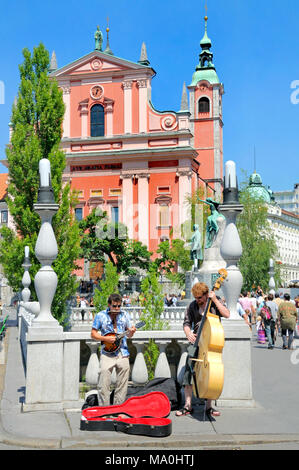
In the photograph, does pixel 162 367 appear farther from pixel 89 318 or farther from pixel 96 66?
pixel 96 66

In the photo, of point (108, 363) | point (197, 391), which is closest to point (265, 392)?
point (197, 391)

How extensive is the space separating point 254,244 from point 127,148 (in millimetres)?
13940

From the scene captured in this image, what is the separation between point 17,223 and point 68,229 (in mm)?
2174

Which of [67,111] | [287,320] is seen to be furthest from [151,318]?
[67,111]

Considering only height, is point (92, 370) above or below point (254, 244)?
below

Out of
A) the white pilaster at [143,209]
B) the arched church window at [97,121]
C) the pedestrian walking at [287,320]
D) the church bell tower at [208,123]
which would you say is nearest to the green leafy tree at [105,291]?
the pedestrian walking at [287,320]

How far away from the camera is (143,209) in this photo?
154 feet

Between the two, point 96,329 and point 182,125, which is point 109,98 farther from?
point 96,329

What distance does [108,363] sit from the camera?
6711 mm

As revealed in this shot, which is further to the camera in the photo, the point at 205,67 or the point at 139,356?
the point at 205,67

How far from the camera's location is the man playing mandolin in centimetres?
682

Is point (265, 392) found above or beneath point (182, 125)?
beneath

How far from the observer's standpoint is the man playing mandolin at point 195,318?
6.82 meters

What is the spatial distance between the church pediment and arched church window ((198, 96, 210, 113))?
769 inches
